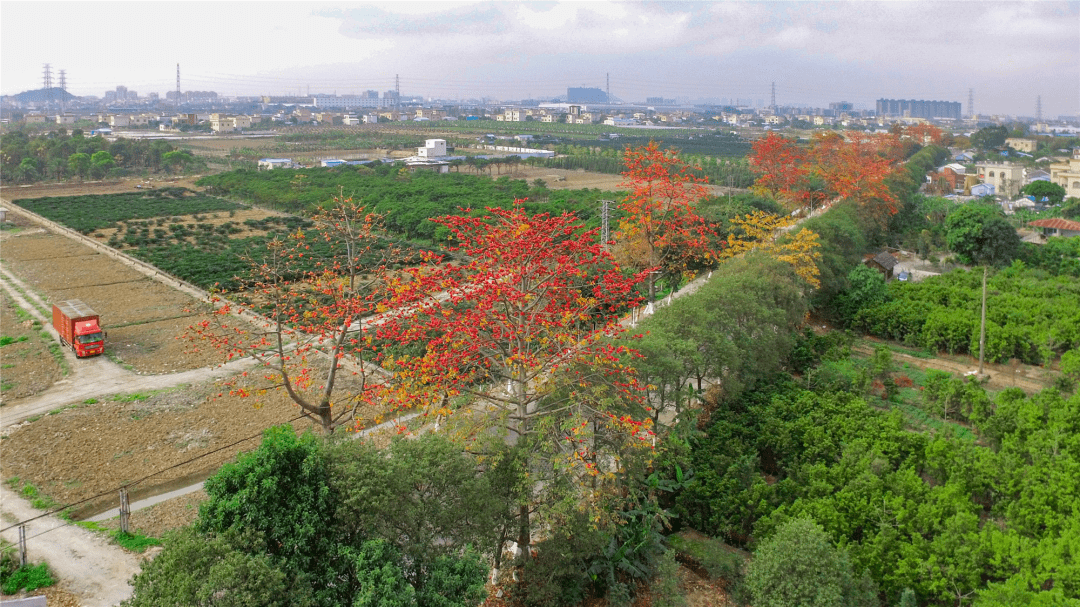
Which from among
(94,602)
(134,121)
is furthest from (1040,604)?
(134,121)

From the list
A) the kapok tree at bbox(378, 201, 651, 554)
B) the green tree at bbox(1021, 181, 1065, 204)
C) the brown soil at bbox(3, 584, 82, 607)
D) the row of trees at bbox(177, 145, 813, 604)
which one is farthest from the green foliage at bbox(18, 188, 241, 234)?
the green tree at bbox(1021, 181, 1065, 204)

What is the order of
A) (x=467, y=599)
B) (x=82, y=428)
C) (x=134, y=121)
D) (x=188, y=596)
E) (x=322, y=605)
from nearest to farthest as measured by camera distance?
(x=188, y=596)
(x=322, y=605)
(x=467, y=599)
(x=82, y=428)
(x=134, y=121)

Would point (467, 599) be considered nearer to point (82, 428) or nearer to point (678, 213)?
point (82, 428)

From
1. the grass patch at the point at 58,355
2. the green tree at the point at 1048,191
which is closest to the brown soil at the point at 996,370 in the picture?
the grass patch at the point at 58,355

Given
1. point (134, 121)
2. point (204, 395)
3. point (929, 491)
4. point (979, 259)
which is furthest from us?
point (134, 121)

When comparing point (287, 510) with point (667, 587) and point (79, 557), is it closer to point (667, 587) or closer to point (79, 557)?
point (667, 587)
